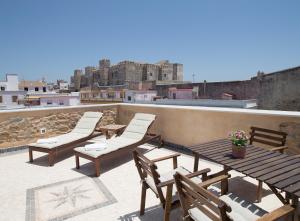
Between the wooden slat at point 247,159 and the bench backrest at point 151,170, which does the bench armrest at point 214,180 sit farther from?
the bench backrest at point 151,170

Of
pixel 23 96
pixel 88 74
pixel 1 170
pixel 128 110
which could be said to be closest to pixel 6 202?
pixel 1 170

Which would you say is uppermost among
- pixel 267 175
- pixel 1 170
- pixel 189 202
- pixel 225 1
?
pixel 225 1

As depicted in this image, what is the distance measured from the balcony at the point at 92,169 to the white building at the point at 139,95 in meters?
24.1

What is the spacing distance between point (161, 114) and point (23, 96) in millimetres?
38367

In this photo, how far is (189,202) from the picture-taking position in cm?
194

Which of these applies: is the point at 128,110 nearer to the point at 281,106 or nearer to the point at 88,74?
the point at 281,106

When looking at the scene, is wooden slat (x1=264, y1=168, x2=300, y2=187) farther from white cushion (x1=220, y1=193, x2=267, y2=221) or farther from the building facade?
the building facade

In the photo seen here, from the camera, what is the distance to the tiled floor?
111 inches

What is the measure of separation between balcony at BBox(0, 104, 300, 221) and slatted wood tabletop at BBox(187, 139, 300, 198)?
71cm

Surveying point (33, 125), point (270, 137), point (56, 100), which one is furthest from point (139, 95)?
point (270, 137)

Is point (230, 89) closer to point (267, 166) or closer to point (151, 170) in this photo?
point (267, 166)

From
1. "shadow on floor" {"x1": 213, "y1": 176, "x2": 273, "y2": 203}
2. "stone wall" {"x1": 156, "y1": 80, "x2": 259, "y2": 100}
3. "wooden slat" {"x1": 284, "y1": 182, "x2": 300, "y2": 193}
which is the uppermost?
"stone wall" {"x1": 156, "y1": 80, "x2": 259, "y2": 100}

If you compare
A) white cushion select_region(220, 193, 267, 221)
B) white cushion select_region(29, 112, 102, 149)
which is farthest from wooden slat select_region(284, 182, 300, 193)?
white cushion select_region(29, 112, 102, 149)

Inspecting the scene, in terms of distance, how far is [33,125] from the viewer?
6.03 meters
